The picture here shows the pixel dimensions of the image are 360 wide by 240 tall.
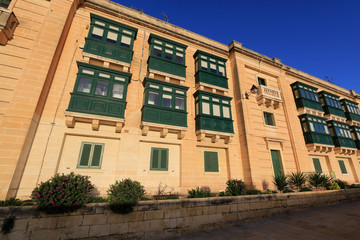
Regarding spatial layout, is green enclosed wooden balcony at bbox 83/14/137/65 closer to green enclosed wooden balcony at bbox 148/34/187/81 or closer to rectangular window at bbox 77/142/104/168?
green enclosed wooden balcony at bbox 148/34/187/81

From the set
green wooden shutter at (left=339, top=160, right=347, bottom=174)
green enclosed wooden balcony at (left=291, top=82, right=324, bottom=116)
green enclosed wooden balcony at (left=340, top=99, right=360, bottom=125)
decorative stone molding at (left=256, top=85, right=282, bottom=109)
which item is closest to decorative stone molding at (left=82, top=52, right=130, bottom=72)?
decorative stone molding at (left=256, top=85, right=282, bottom=109)

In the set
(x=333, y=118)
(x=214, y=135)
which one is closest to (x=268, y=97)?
(x=214, y=135)

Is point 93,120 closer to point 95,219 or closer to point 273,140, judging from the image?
point 95,219

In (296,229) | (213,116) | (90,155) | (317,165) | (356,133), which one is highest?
(356,133)

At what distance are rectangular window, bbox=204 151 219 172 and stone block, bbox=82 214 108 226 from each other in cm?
790

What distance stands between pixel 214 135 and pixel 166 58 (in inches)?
308

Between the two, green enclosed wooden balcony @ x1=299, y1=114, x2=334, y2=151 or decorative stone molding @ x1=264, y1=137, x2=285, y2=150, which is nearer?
decorative stone molding @ x1=264, y1=137, x2=285, y2=150

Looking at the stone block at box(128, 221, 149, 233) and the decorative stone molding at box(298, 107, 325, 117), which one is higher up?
the decorative stone molding at box(298, 107, 325, 117)

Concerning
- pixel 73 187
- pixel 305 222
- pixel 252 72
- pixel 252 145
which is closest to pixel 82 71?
pixel 73 187

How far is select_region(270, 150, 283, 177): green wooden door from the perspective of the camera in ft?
46.5

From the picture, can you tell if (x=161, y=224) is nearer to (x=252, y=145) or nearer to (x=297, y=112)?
(x=252, y=145)

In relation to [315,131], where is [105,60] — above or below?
above

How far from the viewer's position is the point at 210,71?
1495 cm

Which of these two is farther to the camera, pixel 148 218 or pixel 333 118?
pixel 333 118
